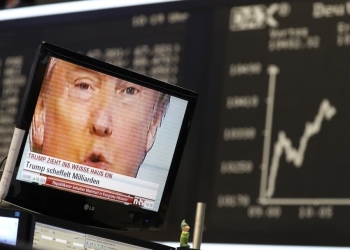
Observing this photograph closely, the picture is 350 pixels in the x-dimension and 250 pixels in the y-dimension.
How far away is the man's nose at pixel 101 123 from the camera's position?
1795mm

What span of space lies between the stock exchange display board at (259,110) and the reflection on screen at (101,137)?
1219mm

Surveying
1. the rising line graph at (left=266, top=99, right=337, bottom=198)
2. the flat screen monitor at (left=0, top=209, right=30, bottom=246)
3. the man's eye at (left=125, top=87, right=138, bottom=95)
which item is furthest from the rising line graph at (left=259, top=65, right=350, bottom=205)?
the flat screen monitor at (left=0, top=209, right=30, bottom=246)

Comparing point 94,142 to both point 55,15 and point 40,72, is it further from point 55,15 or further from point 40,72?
point 55,15

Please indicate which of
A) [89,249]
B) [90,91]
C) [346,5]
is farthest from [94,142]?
[346,5]

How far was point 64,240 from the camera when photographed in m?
1.65

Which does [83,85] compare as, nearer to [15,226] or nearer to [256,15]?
[15,226]

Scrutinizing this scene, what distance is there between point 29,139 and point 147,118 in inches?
11.5

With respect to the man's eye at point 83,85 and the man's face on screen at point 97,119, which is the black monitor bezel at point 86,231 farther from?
the man's eye at point 83,85

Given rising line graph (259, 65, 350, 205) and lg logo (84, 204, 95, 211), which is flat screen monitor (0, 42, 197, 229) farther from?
rising line graph (259, 65, 350, 205)

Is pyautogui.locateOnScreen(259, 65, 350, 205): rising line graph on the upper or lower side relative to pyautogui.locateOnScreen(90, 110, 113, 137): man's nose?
upper

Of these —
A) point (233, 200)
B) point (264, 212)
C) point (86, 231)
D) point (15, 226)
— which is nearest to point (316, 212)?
point (264, 212)

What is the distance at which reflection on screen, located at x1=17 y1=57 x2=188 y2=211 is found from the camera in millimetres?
1746

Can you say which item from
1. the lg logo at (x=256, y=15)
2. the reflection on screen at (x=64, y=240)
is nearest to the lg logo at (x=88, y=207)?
the reflection on screen at (x=64, y=240)

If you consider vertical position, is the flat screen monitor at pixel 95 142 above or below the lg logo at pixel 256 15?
below
